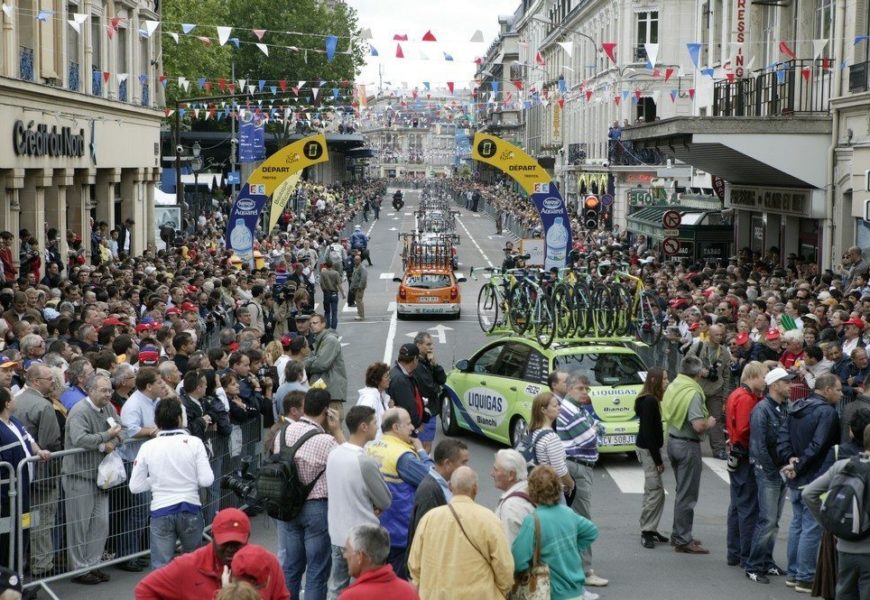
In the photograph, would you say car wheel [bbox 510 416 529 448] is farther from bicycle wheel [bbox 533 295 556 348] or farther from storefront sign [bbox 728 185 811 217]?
storefront sign [bbox 728 185 811 217]


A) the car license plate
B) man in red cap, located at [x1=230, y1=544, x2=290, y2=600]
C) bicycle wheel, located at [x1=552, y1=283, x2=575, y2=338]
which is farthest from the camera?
bicycle wheel, located at [x1=552, y1=283, x2=575, y2=338]

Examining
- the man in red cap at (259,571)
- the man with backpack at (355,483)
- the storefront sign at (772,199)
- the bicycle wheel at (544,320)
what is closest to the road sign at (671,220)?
the storefront sign at (772,199)

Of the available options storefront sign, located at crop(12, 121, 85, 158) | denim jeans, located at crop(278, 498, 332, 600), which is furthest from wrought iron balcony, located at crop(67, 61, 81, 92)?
denim jeans, located at crop(278, 498, 332, 600)

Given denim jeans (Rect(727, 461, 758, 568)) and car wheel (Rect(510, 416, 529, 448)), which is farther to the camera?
car wheel (Rect(510, 416, 529, 448))

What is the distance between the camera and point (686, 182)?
1911 inches

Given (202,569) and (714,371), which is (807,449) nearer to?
(202,569)

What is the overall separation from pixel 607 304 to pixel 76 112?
58.3 feet

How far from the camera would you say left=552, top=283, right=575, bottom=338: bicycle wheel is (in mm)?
17562

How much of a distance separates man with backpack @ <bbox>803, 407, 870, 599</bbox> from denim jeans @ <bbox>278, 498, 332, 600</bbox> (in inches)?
123

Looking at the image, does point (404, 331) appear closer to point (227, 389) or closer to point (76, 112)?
point (76, 112)

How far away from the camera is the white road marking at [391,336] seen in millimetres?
24731

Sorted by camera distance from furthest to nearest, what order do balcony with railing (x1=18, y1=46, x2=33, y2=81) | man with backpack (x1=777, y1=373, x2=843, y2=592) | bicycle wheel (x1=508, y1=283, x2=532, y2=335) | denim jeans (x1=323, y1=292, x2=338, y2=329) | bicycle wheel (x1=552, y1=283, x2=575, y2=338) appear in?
balcony with railing (x1=18, y1=46, x2=33, y2=81), denim jeans (x1=323, y1=292, x2=338, y2=329), bicycle wheel (x1=508, y1=283, x2=532, y2=335), bicycle wheel (x1=552, y1=283, x2=575, y2=338), man with backpack (x1=777, y1=373, x2=843, y2=592)

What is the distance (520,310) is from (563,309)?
0.98 metres

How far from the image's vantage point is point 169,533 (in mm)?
9133
